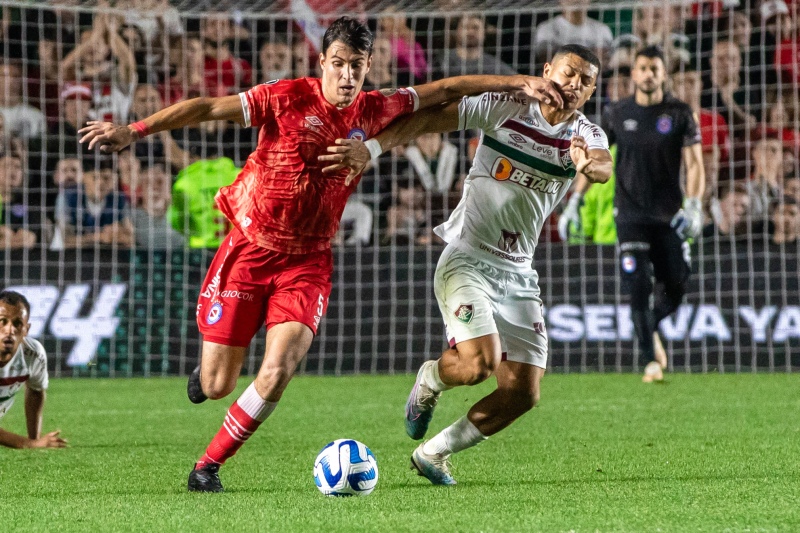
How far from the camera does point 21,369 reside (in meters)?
6.68

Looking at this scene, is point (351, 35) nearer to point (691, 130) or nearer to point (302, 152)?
point (302, 152)

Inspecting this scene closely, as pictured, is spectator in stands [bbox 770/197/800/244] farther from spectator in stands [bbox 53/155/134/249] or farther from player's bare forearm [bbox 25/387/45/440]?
player's bare forearm [bbox 25/387/45/440]

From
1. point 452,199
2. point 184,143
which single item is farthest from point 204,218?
point 452,199

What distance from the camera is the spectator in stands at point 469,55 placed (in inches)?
515

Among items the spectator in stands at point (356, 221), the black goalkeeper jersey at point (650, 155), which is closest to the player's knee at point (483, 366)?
the black goalkeeper jersey at point (650, 155)

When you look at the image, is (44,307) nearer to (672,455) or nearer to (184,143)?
(184,143)

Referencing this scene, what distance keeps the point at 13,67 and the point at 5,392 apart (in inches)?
285

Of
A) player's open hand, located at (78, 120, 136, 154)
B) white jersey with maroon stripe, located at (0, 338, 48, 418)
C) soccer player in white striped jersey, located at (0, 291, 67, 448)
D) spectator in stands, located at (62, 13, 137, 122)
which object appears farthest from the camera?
spectator in stands, located at (62, 13, 137, 122)

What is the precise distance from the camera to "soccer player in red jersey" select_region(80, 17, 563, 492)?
529 centimetres

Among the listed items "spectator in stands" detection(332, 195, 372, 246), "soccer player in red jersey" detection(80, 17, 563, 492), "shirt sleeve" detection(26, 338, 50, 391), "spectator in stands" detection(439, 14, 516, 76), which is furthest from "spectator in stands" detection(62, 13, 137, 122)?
"soccer player in red jersey" detection(80, 17, 563, 492)

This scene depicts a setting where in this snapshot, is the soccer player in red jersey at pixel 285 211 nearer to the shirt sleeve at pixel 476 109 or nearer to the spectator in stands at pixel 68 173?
the shirt sleeve at pixel 476 109

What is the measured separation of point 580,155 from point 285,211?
140cm

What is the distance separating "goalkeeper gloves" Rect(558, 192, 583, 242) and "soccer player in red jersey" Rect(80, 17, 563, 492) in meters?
5.64

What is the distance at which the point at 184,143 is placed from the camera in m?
12.9
